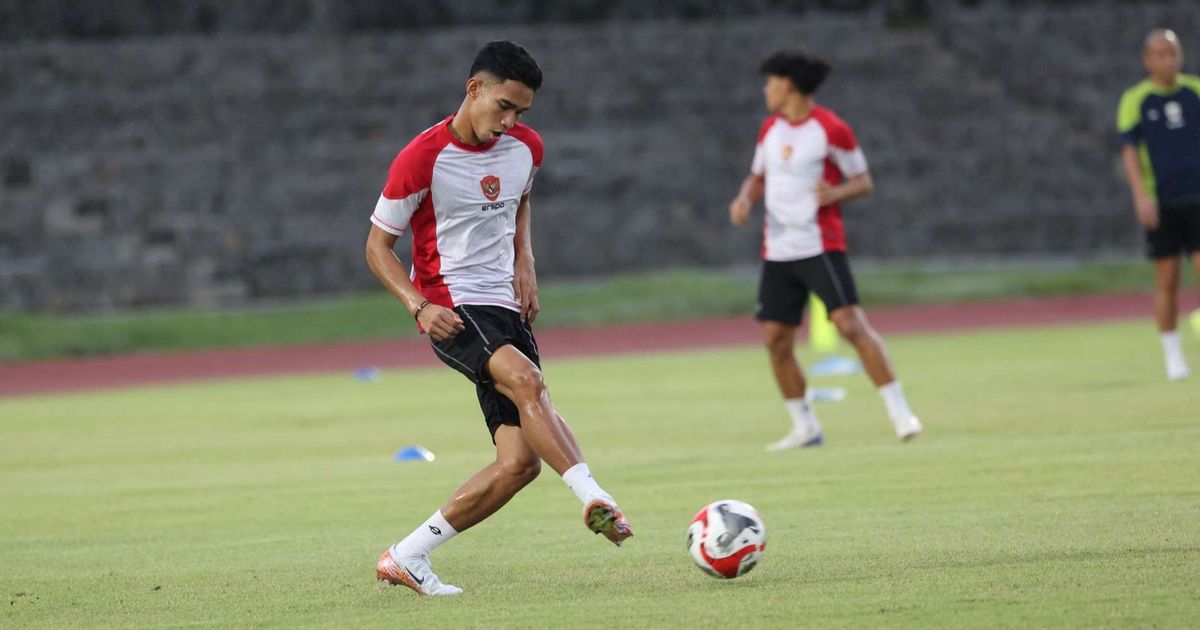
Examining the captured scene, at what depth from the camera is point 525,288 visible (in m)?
7.09

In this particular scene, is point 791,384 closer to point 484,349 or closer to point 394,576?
point 484,349

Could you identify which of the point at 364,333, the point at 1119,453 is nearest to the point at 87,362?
the point at 364,333

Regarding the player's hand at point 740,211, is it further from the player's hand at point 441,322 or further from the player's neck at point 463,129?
the player's hand at point 441,322

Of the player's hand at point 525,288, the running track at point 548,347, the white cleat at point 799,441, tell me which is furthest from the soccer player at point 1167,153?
the running track at point 548,347

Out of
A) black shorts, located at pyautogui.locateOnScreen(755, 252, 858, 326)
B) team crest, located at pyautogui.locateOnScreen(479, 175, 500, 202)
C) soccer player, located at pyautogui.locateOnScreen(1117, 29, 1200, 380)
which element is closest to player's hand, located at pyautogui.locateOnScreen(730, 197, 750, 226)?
black shorts, located at pyautogui.locateOnScreen(755, 252, 858, 326)

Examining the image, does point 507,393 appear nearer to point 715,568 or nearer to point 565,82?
point 715,568

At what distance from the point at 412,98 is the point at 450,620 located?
22.8 meters

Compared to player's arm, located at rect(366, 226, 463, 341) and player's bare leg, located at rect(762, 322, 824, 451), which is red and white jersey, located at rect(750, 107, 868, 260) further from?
player's arm, located at rect(366, 226, 463, 341)

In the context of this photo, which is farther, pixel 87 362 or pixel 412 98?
pixel 412 98

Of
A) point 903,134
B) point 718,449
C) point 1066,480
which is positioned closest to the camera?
point 1066,480

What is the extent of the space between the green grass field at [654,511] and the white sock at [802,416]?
0.24 m

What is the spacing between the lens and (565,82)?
1111 inches

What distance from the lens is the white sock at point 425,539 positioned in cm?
657

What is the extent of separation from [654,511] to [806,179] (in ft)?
10.8
